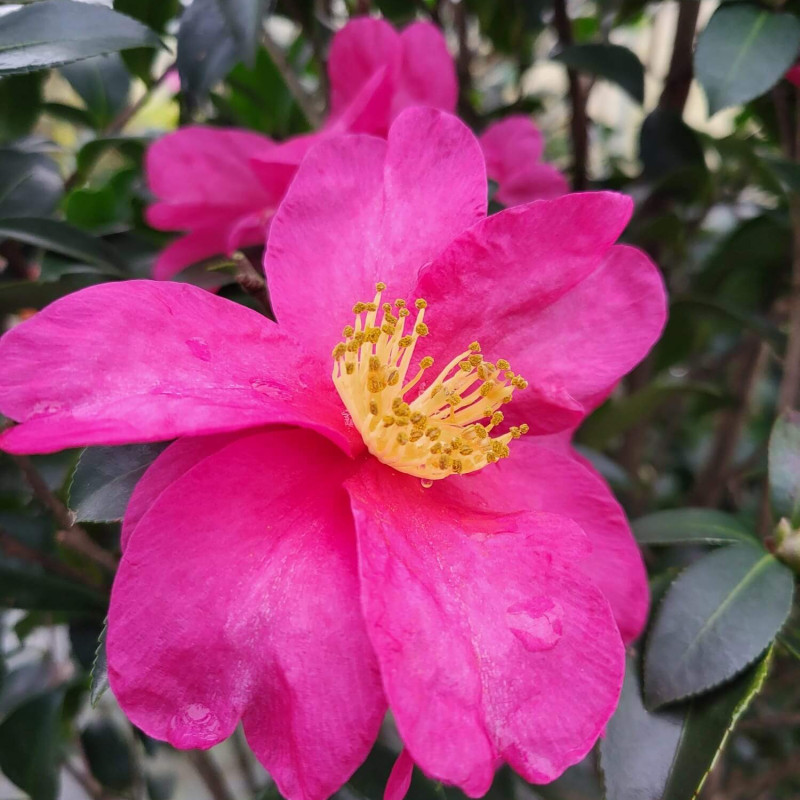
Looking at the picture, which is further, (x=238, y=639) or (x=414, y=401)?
(x=414, y=401)

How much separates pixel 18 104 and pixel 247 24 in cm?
43

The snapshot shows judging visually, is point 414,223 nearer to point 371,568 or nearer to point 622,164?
point 371,568

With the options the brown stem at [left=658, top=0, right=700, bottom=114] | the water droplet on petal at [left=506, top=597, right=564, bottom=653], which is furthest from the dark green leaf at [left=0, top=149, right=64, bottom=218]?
the brown stem at [left=658, top=0, right=700, bottom=114]

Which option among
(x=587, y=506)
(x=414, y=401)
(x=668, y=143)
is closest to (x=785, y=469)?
(x=587, y=506)

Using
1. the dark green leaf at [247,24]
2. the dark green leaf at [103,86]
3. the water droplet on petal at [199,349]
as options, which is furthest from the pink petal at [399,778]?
the dark green leaf at [103,86]

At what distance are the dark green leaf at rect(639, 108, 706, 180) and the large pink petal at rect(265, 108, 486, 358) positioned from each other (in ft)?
1.51

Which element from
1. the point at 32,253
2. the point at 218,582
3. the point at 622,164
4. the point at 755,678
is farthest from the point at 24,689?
the point at 622,164

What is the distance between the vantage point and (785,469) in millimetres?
618

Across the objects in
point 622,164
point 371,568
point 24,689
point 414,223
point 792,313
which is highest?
point 414,223

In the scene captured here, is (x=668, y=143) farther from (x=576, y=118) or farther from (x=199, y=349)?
(x=199, y=349)

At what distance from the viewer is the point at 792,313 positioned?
2.65 feet

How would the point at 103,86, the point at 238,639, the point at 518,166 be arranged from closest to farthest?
the point at 238,639
the point at 518,166
the point at 103,86

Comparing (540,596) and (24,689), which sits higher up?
(540,596)

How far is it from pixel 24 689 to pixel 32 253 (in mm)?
607
